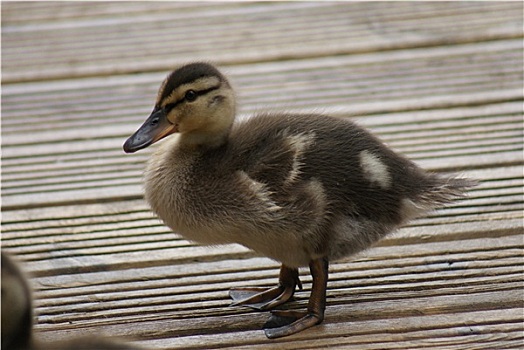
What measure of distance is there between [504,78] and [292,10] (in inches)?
65.7

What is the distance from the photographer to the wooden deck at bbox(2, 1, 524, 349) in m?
2.79

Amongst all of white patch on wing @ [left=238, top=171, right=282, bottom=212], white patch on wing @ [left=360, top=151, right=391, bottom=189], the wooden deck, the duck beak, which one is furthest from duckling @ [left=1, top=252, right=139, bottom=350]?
white patch on wing @ [left=360, top=151, right=391, bottom=189]

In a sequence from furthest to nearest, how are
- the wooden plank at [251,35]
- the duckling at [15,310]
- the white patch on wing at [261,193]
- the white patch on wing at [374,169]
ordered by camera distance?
the wooden plank at [251,35] → the white patch on wing at [374,169] → the white patch on wing at [261,193] → the duckling at [15,310]

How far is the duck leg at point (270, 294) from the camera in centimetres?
289

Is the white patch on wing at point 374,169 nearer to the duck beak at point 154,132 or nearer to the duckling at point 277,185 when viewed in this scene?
the duckling at point 277,185

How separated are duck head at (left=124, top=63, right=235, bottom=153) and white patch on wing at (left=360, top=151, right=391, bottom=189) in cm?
44

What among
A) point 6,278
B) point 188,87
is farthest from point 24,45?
point 6,278

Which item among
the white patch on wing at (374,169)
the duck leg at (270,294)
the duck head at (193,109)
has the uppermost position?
the duck head at (193,109)

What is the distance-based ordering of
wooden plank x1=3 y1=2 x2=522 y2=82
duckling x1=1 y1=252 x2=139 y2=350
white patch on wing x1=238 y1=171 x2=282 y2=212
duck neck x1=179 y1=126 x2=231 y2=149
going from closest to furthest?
duckling x1=1 y1=252 x2=139 y2=350
white patch on wing x1=238 y1=171 x2=282 y2=212
duck neck x1=179 y1=126 x2=231 y2=149
wooden plank x1=3 y1=2 x2=522 y2=82

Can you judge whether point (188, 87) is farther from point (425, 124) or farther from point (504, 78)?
point (504, 78)

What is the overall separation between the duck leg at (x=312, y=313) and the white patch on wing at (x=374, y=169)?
0.29m

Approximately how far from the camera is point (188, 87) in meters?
2.88

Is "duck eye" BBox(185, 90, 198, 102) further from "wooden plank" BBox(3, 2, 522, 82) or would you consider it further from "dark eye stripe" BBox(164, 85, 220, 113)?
"wooden plank" BBox(3, 2, 522, 82)

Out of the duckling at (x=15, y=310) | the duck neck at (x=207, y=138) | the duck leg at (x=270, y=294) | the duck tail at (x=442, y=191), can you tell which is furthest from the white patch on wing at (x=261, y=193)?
the duckling at (x=15, y=310)
